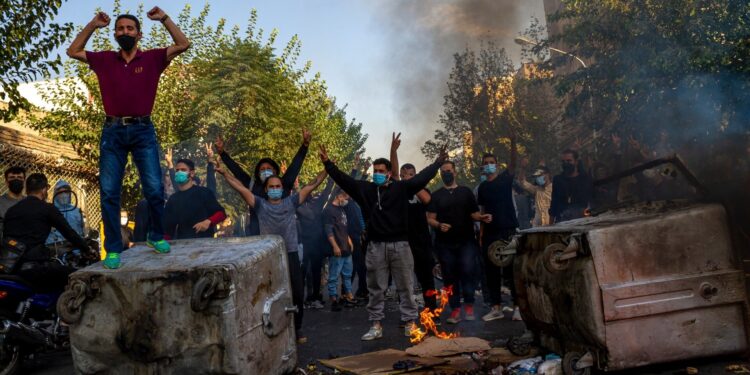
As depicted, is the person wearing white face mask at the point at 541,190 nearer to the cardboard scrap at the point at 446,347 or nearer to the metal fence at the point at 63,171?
the cardboard scrap at the point at 446,347

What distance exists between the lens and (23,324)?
20.3 feet

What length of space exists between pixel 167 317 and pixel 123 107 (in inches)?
72.8

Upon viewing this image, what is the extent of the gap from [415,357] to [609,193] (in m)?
5.18

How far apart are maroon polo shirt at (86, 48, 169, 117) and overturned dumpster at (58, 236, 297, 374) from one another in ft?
4.37

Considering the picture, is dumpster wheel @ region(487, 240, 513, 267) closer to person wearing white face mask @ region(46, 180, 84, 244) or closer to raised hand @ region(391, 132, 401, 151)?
raised hand @ region(391, 132, 401, 151)

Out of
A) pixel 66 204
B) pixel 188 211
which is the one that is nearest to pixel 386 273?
pixel 188 211

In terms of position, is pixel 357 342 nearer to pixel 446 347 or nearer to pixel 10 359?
pixel 446 347

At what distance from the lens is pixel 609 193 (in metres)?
9.84

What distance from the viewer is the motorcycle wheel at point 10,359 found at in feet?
19.8

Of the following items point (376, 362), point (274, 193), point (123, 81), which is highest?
point (123, 81)

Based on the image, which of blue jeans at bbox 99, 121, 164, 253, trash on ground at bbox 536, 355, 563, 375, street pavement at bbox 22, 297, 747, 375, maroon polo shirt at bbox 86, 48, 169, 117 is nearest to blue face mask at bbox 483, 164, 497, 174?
street pavement at bbox 22, 297, 747, 375

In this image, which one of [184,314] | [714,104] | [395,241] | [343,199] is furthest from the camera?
[343,199]

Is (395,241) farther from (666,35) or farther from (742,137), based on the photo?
(666,35)

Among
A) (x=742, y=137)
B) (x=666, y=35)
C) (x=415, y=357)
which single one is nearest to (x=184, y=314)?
(x=415, y=357)
